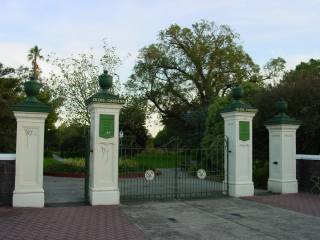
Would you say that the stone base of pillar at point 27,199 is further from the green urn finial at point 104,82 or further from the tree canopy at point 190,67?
the tree canopy at point 190,67

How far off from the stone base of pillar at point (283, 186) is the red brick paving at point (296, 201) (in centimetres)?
27

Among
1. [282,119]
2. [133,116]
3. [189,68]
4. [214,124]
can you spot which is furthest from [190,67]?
[282,119]

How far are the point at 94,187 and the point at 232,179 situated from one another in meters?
4.16

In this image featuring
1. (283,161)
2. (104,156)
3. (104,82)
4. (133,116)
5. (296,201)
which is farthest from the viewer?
(133,116)

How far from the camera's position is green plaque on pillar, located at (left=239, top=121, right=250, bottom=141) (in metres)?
11.9

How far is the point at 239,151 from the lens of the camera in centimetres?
1185

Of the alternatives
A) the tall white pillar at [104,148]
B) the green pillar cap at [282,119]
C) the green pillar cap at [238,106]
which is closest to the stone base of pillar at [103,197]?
→ the tall white pillar at [104,148]

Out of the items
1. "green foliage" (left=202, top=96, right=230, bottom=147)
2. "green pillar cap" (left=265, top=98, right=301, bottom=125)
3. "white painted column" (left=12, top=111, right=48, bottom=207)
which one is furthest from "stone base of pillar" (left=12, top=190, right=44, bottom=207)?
"green foliage" (left=202, top=96, right=230, bottom=147)

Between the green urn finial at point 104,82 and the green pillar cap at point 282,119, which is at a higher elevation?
the green urn finial at point 104,82

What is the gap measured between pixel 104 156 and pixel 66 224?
279cm

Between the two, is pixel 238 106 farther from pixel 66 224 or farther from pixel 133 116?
pixel 133 116

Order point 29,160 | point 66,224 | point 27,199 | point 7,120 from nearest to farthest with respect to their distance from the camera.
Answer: point 66,224 < point 27,199 < point 29,160 < point 7,120

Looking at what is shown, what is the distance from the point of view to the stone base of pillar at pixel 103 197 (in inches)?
390

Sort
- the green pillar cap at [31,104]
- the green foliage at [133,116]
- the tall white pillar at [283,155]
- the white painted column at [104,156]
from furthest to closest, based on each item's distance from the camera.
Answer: the green foliage at [133,116]
the tall white pillar at [283,155]
the white painted column at [104,156]
the green pillar cap at [31,104]
